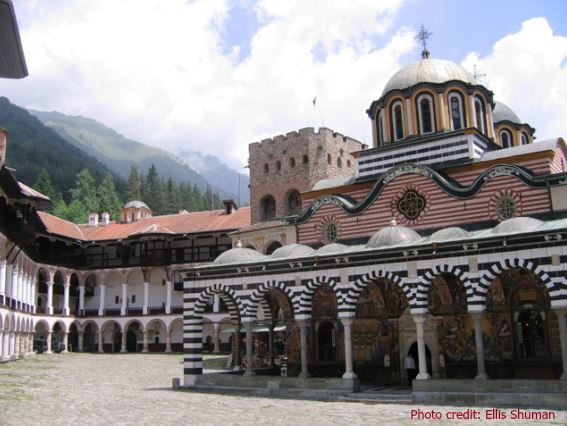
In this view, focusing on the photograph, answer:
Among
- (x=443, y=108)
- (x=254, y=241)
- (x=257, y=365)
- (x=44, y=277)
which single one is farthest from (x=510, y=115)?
(x=44, y=277)

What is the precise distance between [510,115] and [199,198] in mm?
77078

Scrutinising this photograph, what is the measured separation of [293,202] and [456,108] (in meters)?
16.6

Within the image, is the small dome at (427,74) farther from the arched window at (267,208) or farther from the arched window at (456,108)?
the arched window at (267,208)

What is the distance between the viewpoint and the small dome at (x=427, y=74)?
77.2 ft

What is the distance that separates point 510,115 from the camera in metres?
29.9

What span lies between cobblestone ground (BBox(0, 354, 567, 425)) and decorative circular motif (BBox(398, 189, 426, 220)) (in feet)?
24.9

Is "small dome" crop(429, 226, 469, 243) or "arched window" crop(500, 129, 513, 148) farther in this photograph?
"arched window" crop(500, 129, 513, 148)

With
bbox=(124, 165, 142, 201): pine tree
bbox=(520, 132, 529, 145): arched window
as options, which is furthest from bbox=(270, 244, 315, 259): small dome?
bbox=(124, 165, 142, 201): pine tree

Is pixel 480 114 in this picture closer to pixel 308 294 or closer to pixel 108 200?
pixel 308 294

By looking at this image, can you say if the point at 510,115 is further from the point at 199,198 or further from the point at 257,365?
the point at 199,198

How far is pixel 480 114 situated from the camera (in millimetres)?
23672

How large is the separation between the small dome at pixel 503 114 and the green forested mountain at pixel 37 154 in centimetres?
7075

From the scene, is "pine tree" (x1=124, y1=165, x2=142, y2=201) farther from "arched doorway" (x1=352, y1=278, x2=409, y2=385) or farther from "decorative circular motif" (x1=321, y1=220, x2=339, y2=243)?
"arched doorway" (x1=352, y1=278, x2=409, y2=385)

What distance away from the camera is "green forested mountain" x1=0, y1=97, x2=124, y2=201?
89.3 m
